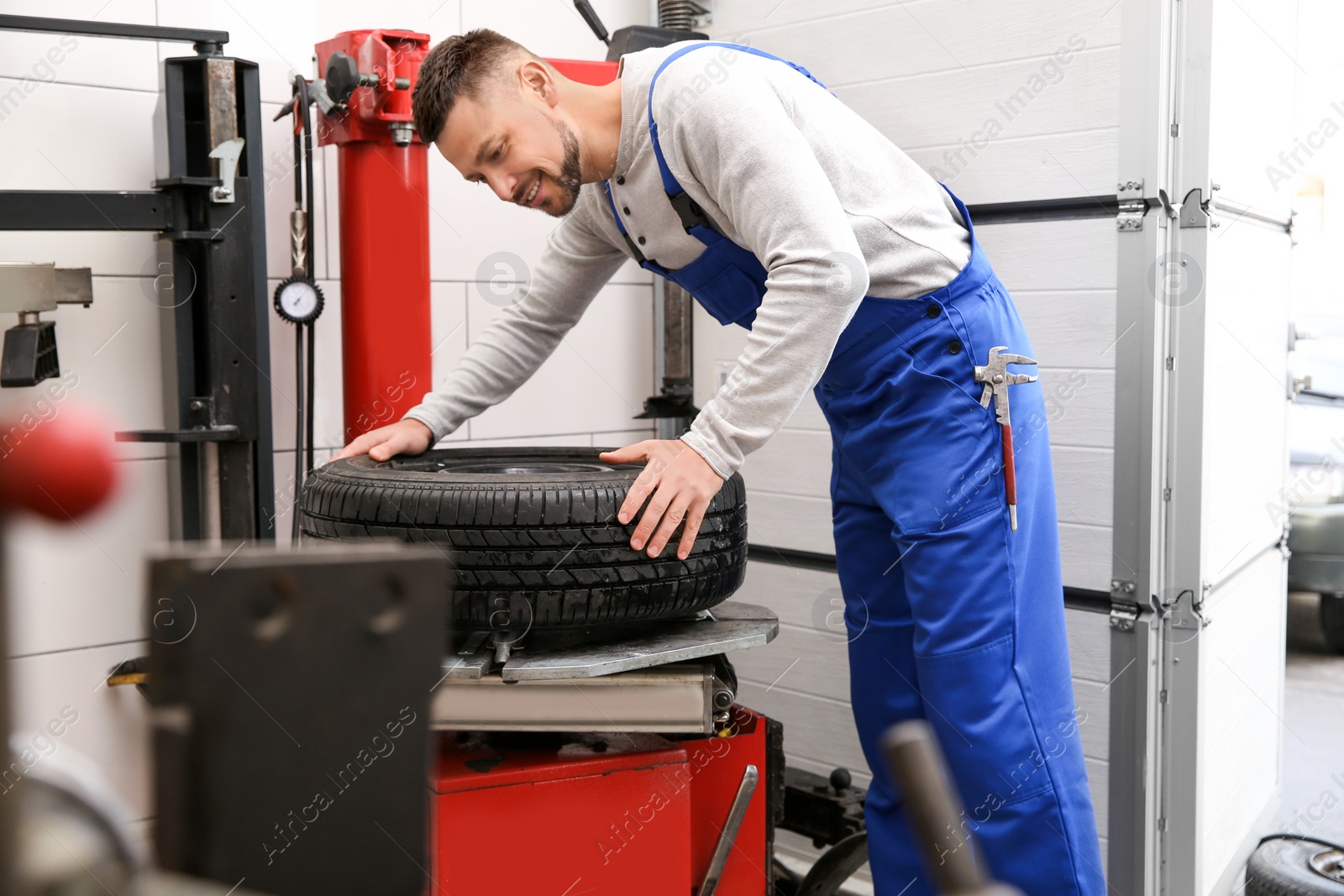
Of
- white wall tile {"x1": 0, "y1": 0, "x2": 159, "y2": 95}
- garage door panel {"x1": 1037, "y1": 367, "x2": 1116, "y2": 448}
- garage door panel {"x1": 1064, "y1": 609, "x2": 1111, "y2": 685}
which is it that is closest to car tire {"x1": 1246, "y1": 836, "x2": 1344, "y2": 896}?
garage door panel {"x1": 1064, "y1": 609, "x2": 1111, "y2": 685}

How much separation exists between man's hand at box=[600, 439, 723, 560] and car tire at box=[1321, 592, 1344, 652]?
3793 mm

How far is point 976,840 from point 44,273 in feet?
5.56

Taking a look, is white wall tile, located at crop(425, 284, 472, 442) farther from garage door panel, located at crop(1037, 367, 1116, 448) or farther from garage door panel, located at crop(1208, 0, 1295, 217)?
garage door panel, located at crop(1208, 0, 1295, 217)

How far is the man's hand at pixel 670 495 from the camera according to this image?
4.46 ft

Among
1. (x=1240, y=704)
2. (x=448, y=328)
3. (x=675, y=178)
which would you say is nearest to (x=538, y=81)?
(x=675, y=178)

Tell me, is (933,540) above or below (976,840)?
above

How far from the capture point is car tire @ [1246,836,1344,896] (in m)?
2.23

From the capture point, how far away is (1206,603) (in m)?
2.18

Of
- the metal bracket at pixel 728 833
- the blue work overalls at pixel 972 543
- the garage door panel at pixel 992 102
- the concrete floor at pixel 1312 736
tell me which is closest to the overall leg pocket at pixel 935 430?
the blue work overalls at pixel 972 543

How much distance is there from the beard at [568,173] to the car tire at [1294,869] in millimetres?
2020

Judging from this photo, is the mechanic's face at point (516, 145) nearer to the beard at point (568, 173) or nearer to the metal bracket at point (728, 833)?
the beard at point (568, 173)

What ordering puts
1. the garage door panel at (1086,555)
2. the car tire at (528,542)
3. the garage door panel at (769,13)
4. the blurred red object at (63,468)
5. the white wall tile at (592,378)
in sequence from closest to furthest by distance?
the blurred red object at (63,468) → the car tire at (528,542) → the garage door panel at (1086,555) → the garage door panel at (769,13) → the white wall tile at (592,378)

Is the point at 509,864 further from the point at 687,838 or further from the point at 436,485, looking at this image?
the point at 436,485

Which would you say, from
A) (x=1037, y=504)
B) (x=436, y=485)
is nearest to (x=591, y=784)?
(x=436, y=485)
